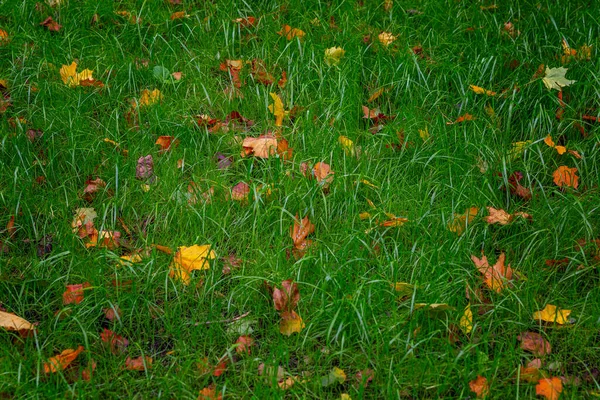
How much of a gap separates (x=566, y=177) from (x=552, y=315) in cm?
91

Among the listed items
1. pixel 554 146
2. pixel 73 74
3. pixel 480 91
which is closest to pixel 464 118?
pixel 480 91

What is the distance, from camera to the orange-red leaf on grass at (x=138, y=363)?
2449mm

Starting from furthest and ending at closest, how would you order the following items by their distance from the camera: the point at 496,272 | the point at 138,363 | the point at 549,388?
the point at 496,272
the point at 138,363
the point at 549,388

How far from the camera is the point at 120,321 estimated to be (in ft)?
8.49

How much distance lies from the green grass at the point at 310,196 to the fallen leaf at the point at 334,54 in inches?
1.7

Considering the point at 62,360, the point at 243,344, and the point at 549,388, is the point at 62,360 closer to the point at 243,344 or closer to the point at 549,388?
the point at 243,344

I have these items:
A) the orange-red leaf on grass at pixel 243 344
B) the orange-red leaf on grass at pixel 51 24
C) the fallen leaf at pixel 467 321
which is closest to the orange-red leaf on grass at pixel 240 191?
the orange-red leaf on grass at pixel 243 344

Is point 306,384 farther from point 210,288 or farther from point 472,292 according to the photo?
point 472,292

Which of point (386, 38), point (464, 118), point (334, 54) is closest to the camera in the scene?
point (464, 118)

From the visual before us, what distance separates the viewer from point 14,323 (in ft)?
8.20

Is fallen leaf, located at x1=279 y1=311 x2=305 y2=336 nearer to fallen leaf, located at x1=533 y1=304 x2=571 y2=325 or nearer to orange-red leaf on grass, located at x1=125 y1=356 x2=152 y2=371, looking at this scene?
orange-red leaf on grass, located at x1=125 y1=356 x2=152 y2=371

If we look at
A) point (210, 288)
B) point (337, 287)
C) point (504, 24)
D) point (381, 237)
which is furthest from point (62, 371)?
point (504, 24)

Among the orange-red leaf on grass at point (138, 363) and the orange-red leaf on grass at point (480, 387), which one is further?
the orange-red leaf on grass at point (138, 363)

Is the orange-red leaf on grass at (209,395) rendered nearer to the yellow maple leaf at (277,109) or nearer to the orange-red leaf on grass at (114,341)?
the orange-red leaf on grass at (114,341)
